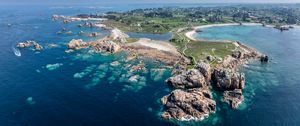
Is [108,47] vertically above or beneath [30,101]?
above

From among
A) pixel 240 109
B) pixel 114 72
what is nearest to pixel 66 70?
pixel 114 72

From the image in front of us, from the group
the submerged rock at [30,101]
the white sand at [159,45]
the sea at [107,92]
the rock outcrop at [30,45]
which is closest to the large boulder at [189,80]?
the sea at [107,92]

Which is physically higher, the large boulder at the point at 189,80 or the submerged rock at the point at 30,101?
the large boulder at the point at 189,80

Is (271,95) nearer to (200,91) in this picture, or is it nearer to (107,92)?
(200,91)

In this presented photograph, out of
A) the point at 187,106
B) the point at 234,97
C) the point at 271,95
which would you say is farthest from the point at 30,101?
the point at 271,95

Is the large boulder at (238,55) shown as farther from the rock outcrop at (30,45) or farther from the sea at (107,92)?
the rock outcrop at (30,45)

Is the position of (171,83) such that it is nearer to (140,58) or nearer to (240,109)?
(240,109)

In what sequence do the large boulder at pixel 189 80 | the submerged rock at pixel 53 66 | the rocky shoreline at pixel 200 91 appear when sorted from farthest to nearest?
1. the submerged rock at pixel 53 66
2. the large boulder at pixel 189 80
3. the rocky shoreline at pixel 200 91
